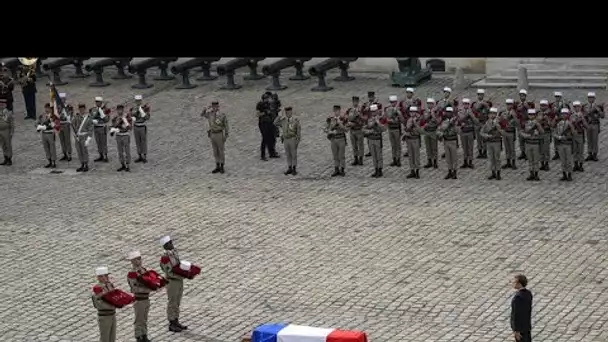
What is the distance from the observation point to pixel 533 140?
24.5 metres

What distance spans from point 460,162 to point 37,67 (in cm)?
1550

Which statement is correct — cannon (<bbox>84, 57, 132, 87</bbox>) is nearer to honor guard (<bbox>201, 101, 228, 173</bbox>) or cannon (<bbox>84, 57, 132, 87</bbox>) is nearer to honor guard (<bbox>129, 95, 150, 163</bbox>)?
honor guard (<bbox>129, 95, 150, 163</bbox>)

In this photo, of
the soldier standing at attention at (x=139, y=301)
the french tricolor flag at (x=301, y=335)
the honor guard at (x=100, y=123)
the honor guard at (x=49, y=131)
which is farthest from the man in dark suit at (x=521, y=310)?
the honor guard at (x=49, y=131)

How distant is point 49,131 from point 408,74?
10141 mm

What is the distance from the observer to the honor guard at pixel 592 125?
25.4m

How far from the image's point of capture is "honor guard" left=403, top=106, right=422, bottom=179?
2497cm

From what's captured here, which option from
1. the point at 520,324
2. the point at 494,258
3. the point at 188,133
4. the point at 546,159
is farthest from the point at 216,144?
the point at 520,324

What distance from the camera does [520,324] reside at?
14633 mm

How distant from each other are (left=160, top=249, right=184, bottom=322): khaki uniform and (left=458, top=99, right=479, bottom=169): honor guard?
10038 millimetres

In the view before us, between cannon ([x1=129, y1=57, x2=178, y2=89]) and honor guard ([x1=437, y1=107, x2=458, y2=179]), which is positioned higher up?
cannon ([x1=129, y1=57, x2=178, y2=89])

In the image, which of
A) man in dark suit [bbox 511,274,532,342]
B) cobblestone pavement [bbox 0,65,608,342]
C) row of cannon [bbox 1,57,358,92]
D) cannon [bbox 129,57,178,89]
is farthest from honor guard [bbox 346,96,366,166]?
man in dark suit [bbox 511,274,532,342]
